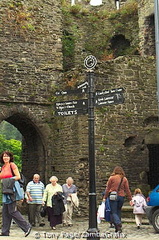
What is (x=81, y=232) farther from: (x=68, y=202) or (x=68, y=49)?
(x=68, y=49)

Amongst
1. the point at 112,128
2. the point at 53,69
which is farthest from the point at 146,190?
the point at 53,69

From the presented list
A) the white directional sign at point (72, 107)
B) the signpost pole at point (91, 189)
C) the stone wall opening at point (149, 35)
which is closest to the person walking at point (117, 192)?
the signpost pole at point (91, 189)

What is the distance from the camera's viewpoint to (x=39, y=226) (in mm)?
13039

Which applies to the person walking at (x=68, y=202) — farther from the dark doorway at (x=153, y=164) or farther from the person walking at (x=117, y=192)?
the dark doorway at (x=153, y=164)

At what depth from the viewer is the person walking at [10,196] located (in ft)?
30.2

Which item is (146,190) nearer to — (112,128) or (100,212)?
(112,128)

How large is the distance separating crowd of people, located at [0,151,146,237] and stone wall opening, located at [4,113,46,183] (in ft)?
16.6

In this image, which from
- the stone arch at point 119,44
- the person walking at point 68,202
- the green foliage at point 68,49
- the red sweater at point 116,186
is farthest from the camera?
the stone arch at point 119,44

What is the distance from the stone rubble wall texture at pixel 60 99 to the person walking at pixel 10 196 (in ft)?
23.1

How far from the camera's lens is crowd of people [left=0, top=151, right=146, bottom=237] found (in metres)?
9.26

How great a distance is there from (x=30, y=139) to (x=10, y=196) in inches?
391

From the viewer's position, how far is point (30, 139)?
62.6 ft

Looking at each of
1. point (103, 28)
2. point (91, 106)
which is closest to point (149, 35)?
point (103, 28)

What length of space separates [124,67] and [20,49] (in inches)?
171
